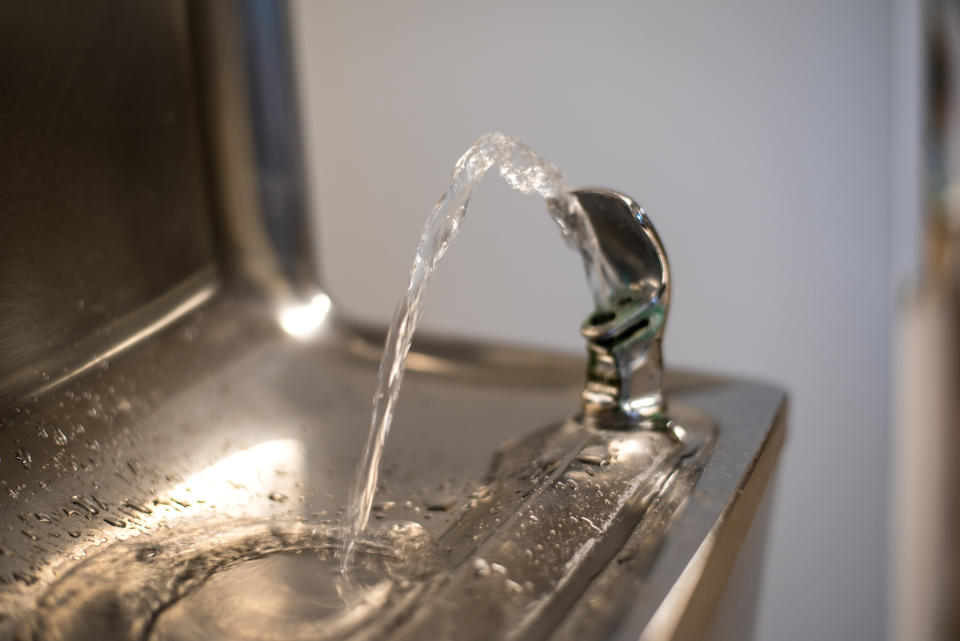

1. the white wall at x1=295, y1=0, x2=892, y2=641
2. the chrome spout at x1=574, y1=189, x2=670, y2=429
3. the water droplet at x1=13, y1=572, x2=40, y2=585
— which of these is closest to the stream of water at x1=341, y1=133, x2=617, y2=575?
the chrome spout at x1=574, y1=189, x2=670, y2=429

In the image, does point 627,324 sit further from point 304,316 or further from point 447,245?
point 304,316

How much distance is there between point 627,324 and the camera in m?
0.42

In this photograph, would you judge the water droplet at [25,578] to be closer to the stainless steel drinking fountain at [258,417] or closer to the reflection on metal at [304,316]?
the stainless steel drinking fountain at [258,417]

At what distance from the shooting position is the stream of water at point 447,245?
0.37 metres

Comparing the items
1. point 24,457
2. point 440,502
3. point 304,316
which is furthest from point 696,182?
point 24,457

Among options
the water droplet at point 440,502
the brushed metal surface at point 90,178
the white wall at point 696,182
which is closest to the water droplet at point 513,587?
the water droplet at point 440,502

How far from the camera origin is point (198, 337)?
19.6 inches

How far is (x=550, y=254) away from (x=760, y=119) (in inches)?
10.4

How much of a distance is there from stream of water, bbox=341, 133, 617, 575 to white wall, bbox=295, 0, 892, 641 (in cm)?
52

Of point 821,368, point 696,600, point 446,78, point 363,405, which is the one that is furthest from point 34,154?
point 821,368

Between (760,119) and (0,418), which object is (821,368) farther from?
(0,418)

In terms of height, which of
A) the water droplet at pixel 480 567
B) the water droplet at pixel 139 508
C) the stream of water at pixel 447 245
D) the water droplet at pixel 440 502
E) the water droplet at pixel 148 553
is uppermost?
the stream of water at pixel 447 245

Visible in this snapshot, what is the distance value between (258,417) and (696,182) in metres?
0.60

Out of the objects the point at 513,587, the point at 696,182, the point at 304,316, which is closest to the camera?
the point at 513,587
